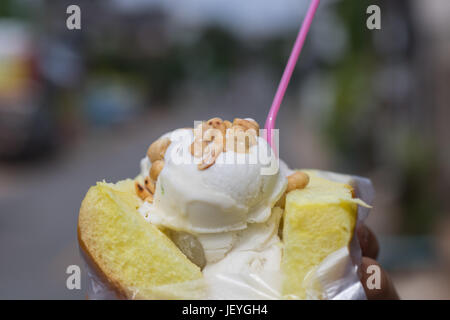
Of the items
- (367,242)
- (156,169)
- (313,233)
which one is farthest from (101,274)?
(367,242)

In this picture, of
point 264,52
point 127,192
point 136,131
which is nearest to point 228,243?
point 127,192

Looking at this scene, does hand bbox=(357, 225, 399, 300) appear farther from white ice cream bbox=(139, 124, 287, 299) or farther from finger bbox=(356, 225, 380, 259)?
white ice cream bbox=(139, 124, 287, 299)

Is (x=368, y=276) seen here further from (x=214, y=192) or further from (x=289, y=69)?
(x=289, y=69)

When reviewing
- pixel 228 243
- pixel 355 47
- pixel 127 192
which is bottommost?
pixel 228 243

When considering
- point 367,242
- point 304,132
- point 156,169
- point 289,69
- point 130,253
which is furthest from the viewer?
point 304,132

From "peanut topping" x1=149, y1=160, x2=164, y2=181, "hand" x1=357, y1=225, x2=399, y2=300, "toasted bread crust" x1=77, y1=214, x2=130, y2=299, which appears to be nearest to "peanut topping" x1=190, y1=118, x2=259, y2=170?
"peanut topping" x1=149, y1=160, x2=164, y2=181

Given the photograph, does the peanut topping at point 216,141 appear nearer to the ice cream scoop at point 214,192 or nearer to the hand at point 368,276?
the ice cream scoop at point 214,192
